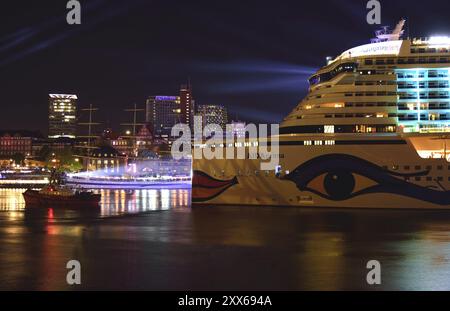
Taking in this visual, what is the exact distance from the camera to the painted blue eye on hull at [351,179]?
34094 mm

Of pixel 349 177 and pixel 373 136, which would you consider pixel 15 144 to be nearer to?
pixel 349 177

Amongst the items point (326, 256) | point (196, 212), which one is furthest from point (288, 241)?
point (196, 212)

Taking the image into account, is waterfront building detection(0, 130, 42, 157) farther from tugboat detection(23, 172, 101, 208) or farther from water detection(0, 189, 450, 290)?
water detection(0, 189, 450, 290)

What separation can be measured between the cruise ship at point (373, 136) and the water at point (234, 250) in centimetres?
132

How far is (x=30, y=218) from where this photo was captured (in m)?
35.0

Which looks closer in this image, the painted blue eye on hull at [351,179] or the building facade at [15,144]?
the painted blue eye on hull at [351,179]

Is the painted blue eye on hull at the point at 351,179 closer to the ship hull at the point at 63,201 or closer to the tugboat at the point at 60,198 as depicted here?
the ship hull at the point at 63,201

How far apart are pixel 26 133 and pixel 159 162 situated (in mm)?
47858

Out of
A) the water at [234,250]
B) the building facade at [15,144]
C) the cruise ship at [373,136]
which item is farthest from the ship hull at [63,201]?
the building facade at [15,144]

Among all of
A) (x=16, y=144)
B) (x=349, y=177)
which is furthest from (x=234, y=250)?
(x=16, y=144)

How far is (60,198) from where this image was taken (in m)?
45.4

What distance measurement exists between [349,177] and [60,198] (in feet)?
74.2

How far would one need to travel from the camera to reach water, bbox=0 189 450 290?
56.2 feet

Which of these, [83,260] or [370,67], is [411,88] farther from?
[83,260]
